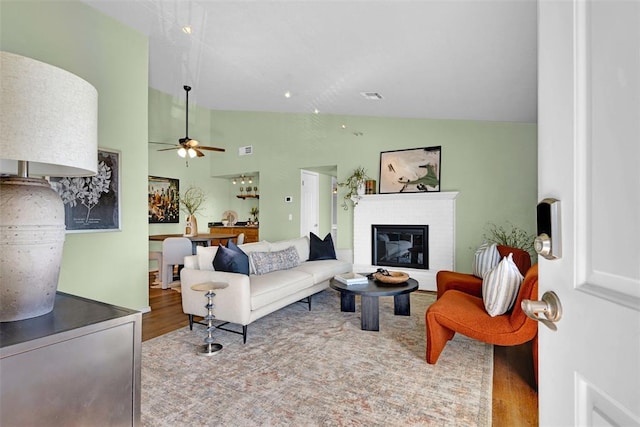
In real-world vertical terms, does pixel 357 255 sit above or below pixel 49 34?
below

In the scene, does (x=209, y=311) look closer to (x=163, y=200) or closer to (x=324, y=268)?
(x=324, y=268)

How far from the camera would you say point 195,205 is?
7.27 meters

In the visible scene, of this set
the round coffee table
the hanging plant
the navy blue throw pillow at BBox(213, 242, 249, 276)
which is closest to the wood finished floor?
the navy blue throw pillow at BBox(213, 242, 249, 276)

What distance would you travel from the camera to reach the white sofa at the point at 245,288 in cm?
298

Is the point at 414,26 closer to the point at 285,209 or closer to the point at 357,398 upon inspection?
the point at 357,398

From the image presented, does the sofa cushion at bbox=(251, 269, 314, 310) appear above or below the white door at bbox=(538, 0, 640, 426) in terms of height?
below

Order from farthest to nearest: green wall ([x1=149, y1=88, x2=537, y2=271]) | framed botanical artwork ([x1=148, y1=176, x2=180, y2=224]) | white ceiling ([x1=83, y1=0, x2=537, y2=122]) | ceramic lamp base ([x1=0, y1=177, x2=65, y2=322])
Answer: framed botanical artwork ([x1=148, y1=176, x2=180, y2=224]) < green wall ([x1=149, y1=88, x2=537, y2=271]) < white ceiling ([x1=83, y1=0, x2=537, y2=122]) < ceramic lamp base ([x1=0, y1=177, x2=65, y2=322])

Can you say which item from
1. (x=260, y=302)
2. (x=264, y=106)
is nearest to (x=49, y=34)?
(x=260, y=302)

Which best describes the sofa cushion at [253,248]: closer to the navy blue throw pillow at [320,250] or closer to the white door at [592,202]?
the navy blue throw pillow at [320,250]

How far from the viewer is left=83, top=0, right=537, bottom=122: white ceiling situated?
256cm

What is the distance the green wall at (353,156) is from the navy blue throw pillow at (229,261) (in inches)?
118

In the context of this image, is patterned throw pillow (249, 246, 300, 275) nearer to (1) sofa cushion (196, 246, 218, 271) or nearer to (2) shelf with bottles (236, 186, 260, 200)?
(1) sofa cushion (196, 246, 218, 271)

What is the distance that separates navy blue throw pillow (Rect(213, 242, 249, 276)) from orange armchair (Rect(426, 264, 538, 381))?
176 cm

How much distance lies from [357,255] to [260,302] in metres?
2.92
